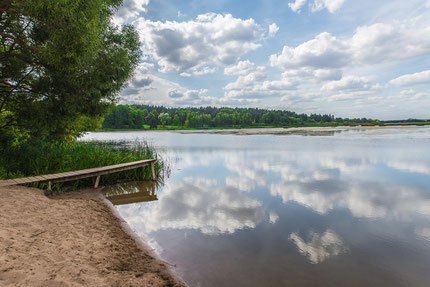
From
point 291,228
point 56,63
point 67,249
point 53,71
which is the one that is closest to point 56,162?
point 53,71

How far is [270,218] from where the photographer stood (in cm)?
679

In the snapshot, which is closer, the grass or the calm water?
the calm water

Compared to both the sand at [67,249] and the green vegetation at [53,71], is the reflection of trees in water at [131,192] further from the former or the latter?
the sand at [67,249]

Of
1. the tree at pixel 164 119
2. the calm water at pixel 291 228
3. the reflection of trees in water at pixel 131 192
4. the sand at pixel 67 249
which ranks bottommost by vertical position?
the reflection of trees in water at pixel 131 192

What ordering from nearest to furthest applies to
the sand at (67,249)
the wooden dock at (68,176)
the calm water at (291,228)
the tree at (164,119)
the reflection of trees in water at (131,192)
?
the sand at (67,249), the calm water at (291,228), the wooden dock at (68,176), the reflection of trees in water at (131,192), the tree at (164,119)

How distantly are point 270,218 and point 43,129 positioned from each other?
8.33 m

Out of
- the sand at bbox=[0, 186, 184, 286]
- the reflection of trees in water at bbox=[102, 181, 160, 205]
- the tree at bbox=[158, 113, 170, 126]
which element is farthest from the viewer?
the tree at bbox=[158, 113, 170, 126]

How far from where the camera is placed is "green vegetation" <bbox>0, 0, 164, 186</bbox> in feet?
20.8

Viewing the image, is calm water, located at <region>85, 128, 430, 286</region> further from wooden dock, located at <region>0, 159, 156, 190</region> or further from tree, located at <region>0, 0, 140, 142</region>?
Result: tree, located at <region>0, 0, 140, 142</region>

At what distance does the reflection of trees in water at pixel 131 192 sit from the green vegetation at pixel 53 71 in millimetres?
999

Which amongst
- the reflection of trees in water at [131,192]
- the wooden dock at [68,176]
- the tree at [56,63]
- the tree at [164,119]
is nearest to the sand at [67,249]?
the wooden dock at [68,176]

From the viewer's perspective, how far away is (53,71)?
7.36 m

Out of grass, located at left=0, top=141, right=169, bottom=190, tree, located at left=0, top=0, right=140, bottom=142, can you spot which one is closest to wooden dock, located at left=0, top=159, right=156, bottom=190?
grass, located at left=0, top=141, right=169, bottom=190

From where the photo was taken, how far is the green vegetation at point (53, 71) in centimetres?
633
